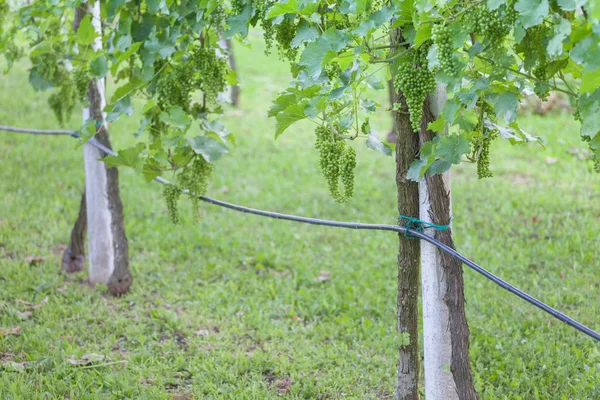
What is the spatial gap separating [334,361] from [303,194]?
119 inches

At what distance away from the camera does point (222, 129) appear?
12.2ft

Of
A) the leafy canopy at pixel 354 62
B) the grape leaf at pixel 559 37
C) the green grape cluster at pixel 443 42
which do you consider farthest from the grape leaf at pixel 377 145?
the grape leaf at pixel 559 37

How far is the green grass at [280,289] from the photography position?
137 inches

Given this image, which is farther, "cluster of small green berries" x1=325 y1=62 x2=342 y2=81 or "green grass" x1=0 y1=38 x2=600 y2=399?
"green grass" x1=0 y1=38 x2=600 y2=399

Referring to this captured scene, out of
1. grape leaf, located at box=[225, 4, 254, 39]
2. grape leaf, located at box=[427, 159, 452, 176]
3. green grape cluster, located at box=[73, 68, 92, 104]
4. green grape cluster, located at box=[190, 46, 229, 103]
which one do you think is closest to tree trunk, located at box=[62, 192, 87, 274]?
green grape cluster, located at box=[73, 68, 92, 104]

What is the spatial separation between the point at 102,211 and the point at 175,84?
5.15 ft

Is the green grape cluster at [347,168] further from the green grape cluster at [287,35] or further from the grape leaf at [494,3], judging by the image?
the grape leaf at [494,3]

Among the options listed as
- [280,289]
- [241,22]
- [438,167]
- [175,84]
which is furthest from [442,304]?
[280,289]

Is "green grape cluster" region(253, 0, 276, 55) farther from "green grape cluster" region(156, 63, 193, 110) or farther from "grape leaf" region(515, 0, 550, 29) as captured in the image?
"grape leaf" region(515, 0, 550, 29)

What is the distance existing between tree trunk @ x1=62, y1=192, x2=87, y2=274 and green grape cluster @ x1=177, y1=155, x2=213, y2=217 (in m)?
1.46

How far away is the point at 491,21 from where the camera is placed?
1.96 metres

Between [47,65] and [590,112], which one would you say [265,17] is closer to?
[590,112]

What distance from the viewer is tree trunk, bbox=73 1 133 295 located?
4570 millimetres

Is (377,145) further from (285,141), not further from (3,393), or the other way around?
(285,141)
